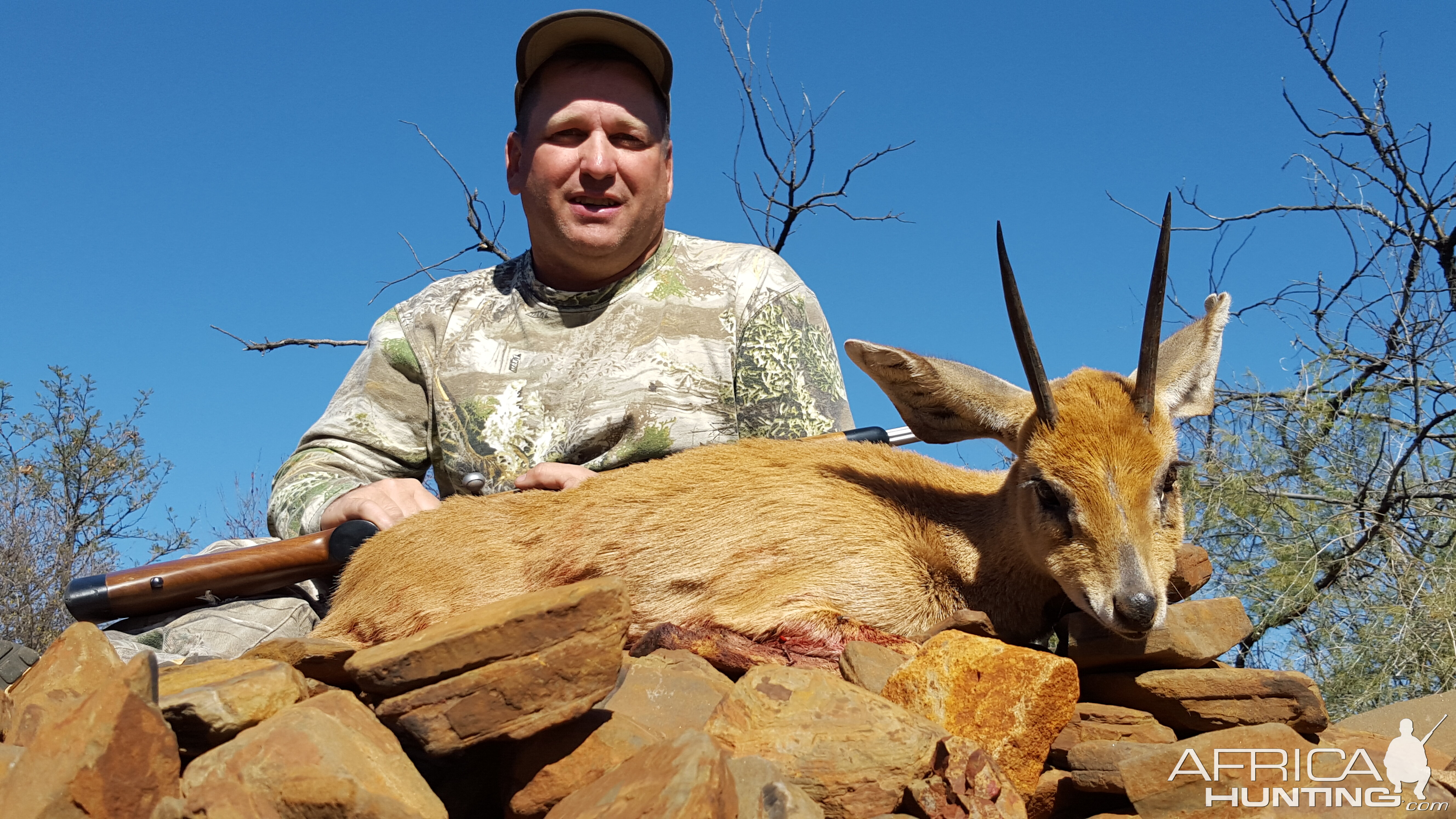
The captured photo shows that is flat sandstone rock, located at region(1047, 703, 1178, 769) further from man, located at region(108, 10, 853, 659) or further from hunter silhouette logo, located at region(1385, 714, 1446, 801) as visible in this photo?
man, located at region(108, 10, 853, 659)

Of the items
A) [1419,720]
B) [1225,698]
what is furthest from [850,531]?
[1419,720]

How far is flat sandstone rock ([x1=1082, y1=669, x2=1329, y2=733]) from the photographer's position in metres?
3.70

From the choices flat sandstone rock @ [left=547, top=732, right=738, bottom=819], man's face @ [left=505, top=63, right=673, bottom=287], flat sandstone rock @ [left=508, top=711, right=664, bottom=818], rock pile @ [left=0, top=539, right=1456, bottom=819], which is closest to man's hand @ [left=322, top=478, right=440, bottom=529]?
man's face @ [left=505, top=63, right=673, bottom=287]

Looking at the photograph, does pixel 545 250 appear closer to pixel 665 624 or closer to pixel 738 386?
pixel 738 386

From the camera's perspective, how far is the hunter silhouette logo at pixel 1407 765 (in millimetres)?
3580

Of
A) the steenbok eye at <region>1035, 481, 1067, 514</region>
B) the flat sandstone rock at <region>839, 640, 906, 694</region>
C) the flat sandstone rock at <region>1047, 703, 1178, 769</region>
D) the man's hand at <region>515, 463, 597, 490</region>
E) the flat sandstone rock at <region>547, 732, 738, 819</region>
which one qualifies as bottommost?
the flat sandstone rock at <region>547, 732, 738, 819</region>

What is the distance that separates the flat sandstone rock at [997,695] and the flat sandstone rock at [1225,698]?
1.52ft

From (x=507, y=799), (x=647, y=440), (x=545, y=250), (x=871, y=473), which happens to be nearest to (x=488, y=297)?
(x=545, y=250)

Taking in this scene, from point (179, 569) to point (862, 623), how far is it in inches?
147

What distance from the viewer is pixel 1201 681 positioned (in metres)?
3.82

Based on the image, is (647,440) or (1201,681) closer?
(1201,681)

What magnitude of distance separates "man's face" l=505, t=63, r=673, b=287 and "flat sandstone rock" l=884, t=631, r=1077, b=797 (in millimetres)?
3784

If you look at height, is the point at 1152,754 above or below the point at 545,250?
below

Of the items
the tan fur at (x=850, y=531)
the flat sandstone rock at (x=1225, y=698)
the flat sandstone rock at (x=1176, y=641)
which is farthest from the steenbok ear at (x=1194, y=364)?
the flat sandstone rock at (x=1225, y=698)
